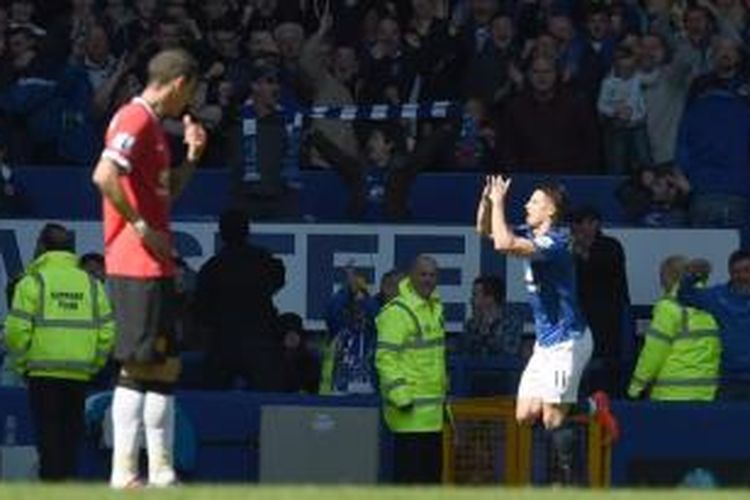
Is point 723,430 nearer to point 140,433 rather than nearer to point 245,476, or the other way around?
point 245,476

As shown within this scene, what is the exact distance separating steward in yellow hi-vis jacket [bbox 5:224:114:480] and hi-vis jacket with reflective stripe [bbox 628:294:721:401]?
3.81 metres

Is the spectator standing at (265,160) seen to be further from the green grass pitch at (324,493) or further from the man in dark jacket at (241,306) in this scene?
the green grass pitch at (324,493)

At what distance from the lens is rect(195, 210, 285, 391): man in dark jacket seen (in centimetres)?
2148

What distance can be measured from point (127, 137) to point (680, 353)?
752cm

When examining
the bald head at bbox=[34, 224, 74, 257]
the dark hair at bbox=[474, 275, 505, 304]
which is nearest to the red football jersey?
the bald head at bbox=[34, 224, 74, 257]

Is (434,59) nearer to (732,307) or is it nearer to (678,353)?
(732,307)

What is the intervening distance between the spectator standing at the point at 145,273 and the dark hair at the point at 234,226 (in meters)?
6.90

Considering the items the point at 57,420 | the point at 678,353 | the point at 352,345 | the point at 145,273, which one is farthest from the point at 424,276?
the point at 145,273

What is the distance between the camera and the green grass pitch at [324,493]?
43.0ft

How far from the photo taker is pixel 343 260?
74.3 feet

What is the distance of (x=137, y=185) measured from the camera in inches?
567

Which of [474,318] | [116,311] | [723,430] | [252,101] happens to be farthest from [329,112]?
[116,311]

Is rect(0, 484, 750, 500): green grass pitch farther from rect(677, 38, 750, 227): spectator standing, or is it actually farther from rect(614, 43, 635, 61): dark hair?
rect(614, 43, 635, 61): dark hair

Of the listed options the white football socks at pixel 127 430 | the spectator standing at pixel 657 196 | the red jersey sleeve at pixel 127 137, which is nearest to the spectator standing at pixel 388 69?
the spectator standing at pixel 657 196
